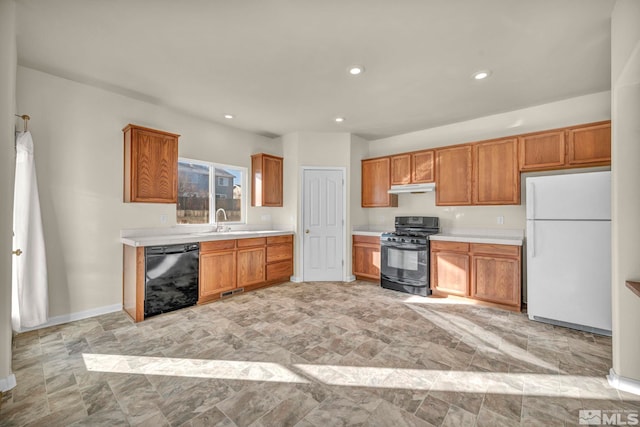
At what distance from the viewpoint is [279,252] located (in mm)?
4941

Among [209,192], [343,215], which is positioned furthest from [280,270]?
[209,192]

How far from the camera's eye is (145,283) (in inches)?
129

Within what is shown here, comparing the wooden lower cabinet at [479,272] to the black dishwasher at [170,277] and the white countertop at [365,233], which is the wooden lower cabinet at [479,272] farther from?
the black dishwasher at [170,277]

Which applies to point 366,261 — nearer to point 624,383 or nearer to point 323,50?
point 624,383

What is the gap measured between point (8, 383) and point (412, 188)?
16.4 ft

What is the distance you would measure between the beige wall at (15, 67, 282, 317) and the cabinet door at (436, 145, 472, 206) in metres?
4.36

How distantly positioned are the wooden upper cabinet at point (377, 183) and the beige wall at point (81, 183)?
11.8ft

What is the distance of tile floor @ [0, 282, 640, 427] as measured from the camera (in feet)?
5.80

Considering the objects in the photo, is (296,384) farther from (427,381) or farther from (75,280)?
(75,280)

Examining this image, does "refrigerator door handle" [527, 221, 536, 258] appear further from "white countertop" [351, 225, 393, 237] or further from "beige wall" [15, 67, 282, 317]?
"beige wall" [15, 67, 282, 317]

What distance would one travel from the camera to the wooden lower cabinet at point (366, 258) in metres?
4.98

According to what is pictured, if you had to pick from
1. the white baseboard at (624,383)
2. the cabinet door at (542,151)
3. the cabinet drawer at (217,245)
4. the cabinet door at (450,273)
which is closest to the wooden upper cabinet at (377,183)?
the cabinet door at (450,273)

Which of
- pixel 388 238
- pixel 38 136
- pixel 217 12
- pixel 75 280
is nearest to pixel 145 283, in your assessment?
pixel 75 280

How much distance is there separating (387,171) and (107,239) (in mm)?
4395
